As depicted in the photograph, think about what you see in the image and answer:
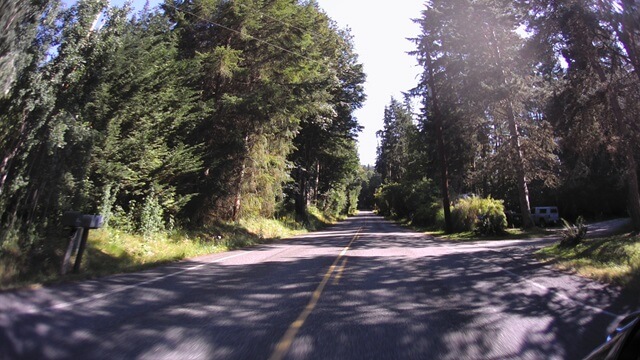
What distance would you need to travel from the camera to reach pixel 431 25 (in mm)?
28734

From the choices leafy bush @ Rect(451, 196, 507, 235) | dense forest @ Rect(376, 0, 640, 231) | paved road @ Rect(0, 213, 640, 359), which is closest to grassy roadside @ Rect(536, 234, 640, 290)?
paved road @ Rect(0, 213, 640, 359)

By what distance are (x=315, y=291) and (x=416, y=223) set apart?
1379 inches

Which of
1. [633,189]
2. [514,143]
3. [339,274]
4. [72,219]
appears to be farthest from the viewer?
[514,143]

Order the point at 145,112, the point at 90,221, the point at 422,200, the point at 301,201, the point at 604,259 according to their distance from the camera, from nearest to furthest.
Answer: the point at 90,221
the point at 604,259
the point at 145,112
the point at 301,201
the point at 422,200

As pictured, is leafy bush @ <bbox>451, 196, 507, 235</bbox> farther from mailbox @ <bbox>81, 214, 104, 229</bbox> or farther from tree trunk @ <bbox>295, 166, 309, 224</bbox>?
mailbox @ <bbox>81, 214, 104, 229</bbox>

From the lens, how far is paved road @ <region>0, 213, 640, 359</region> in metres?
4.45

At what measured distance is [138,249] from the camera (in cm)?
1253

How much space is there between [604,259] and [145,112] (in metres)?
14.2

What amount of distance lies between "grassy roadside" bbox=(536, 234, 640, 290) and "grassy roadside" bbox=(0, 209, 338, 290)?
11066mm

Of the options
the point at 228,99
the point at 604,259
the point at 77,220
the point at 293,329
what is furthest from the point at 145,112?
the point at 604,259

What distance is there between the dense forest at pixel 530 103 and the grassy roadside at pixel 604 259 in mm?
3005

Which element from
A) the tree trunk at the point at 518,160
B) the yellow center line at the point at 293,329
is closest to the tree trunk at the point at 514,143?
the tree trunk at the point at 518,160

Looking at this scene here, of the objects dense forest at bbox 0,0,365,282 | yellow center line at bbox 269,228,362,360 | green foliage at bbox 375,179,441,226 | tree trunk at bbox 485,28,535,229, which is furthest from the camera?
green foliage at bbox 375,179,441,226

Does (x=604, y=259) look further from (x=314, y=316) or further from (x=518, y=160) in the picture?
(x=518, y=160)
